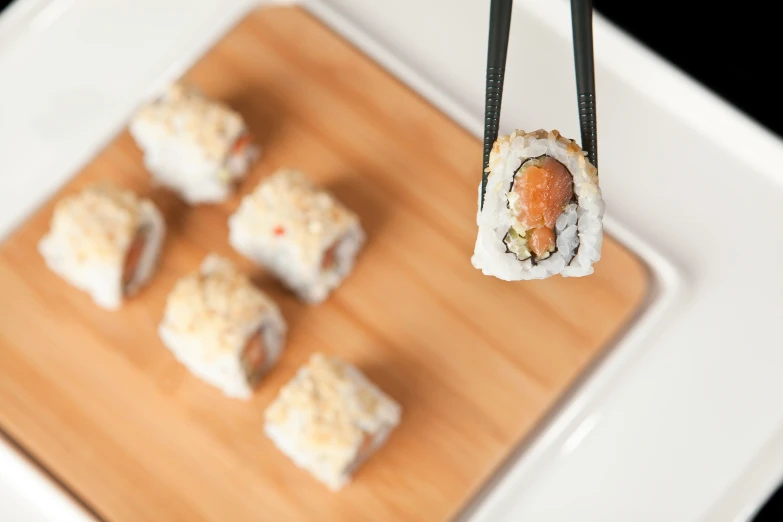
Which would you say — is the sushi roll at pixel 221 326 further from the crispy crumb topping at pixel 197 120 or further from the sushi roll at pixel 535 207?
the sushi roll at pixel 535 207

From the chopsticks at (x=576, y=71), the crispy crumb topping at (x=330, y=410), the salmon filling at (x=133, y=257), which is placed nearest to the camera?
the chopsticks at (x=576, y=71)

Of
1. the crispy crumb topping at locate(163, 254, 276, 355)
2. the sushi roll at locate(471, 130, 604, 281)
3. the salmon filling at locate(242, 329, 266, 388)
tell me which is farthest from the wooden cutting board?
the sushi roll at locate(471, 130, 604, 281)

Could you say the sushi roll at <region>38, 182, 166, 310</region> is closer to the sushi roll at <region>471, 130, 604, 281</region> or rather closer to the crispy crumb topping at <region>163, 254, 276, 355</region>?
the crispy crumb topping at <region>163, 254, 276, 355</region>

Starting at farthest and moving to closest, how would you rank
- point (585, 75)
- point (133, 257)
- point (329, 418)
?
point (133, 257) < point (329, 418) < point (585, 75)

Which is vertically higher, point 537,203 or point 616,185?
point 616,185

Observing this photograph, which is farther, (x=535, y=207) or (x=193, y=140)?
(x=193, y=140)

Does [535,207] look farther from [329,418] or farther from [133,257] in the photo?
[133,257]

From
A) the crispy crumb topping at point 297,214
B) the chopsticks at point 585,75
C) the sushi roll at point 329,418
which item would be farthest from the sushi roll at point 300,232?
the chopsticks at point 585,75

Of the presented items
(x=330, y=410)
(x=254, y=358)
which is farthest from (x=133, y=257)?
(x=330, y=410)
